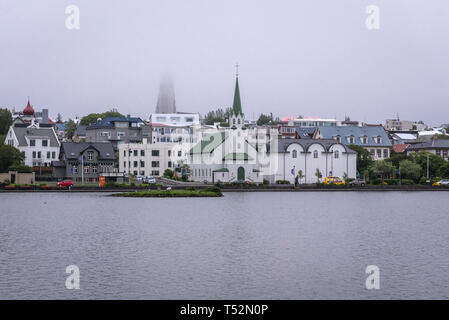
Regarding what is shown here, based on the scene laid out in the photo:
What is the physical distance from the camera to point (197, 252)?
36.8 metres

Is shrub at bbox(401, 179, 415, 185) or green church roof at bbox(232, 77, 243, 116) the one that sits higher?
green church roof at bbox(232, 77, 243, 116)

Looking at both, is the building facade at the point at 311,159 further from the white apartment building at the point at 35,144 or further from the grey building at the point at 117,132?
the grey building at the point at 117,132

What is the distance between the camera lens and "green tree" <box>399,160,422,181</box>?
127938 millimetres

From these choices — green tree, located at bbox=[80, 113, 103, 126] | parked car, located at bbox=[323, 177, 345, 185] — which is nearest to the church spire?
parked car, located at bbox=[323, 177, 345, 185]

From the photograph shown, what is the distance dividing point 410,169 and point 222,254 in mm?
98674

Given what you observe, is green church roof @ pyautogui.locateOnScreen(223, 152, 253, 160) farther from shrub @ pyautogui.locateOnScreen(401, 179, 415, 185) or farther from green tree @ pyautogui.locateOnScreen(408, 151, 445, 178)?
green tree @ pyautogui.locateOnScreen(408, 151, 445, 178)

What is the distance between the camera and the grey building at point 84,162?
125 meters

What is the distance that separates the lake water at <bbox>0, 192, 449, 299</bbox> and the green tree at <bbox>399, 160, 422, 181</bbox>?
6498 cm

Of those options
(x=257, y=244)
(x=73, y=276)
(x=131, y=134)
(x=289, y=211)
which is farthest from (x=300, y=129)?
(x=73, y=276)

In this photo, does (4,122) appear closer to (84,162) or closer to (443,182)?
(84,162)

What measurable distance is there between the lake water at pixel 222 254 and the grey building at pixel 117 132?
9815cm

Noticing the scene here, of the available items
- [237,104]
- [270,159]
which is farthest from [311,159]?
[237,104]

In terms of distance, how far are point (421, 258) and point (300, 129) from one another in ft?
482

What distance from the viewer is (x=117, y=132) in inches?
6398
